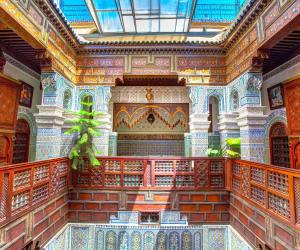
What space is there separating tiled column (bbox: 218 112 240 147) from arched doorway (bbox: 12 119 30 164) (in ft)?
18.6

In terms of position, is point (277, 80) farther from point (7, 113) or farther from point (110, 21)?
point (7, 113)

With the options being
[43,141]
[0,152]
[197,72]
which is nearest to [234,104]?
[197,72]

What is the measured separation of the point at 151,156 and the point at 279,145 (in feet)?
12.0

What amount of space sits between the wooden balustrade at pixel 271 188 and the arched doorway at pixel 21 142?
224 inches

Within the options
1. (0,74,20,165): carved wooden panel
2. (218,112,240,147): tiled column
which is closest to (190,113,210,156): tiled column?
(218,112,240,147): tiled column

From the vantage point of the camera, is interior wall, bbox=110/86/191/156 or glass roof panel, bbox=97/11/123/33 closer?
glass roof panel, bbox=97/11/123/33

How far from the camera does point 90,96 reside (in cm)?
648

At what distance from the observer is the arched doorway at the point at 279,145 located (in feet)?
18.6

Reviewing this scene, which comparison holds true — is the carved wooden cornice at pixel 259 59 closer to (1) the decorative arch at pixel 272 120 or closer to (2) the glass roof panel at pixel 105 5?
(1) the decorative arch at pixel 272 120

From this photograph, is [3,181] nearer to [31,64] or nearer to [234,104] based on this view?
[31,64]

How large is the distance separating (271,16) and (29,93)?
6164mm

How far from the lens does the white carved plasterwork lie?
771 cm

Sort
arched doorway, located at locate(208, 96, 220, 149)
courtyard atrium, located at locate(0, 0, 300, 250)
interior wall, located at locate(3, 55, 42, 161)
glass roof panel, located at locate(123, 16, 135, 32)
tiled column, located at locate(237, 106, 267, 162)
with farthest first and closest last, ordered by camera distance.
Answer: arched doorway, located at locate(208, 96, 220, 149), glass roof panel, located at locate(123, 16, 135, 32), interior wall, located at locate(3, 55, 42, 161), tiled column, located at locate(237, 106, 267, 162), courtyard atrium, located at locate(0, 0, 300, 250)

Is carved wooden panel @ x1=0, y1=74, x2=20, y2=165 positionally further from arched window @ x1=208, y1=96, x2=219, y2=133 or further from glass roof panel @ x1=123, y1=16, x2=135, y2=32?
arched window @ x1=208, y1=96, x2=219, y2=133
